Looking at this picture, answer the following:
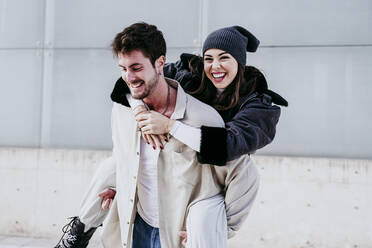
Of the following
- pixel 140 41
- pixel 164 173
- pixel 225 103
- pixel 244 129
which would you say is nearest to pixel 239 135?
pixel 244 129

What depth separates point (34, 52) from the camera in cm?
653

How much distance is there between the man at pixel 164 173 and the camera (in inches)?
94.3

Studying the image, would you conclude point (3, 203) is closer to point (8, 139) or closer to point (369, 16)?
point (8, 139)

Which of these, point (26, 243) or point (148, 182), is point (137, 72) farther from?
point (26, 243)

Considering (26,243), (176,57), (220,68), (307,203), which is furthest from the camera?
(176,57)

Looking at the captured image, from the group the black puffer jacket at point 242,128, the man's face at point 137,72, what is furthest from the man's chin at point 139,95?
the black puffer jacket at point 242,128

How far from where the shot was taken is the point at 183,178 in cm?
250

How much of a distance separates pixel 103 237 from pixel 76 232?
0.57 ft

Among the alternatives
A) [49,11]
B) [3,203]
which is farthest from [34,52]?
[3,203]

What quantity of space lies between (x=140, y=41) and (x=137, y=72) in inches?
6.0

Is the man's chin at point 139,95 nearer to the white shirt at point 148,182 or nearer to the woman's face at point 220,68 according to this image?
the white shirt at point 148,182

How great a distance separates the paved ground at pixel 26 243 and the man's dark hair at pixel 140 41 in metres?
4.09

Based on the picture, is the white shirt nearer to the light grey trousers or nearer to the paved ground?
the light grey trousers

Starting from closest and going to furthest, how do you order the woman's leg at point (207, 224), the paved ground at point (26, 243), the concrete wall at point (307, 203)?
the woman's leg at point (207, 224), the concrete wall at point (307, 203), the paved ground at point (26, 243)
